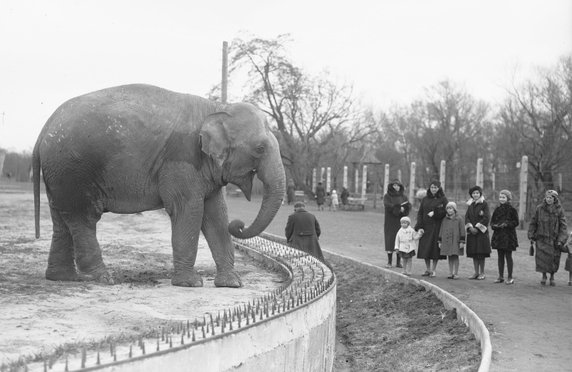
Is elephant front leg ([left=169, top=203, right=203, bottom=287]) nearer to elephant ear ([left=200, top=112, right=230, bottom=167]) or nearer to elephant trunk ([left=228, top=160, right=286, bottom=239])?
elephant trunk ([left=228, top=160, right=286, bottom=239])

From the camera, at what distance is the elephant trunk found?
925 centimetres

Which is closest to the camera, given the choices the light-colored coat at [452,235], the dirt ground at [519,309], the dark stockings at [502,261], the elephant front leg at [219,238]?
the dirt ground at [519,309]

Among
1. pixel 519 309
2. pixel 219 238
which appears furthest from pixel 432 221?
pixel 219 238

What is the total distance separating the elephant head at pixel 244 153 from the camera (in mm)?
9305

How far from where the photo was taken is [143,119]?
9.55 m

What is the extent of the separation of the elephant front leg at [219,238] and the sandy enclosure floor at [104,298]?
0.23 meters

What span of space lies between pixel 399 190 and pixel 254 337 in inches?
333

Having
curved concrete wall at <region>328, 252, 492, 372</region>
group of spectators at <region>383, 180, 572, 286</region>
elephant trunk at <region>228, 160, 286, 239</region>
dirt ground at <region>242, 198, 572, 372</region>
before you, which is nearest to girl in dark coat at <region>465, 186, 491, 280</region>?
group of spectators at <region>383, 180, 572, 286</region>

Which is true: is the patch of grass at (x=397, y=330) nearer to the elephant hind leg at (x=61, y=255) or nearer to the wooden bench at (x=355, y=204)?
the elephant hind leg at (x=61, y=255)

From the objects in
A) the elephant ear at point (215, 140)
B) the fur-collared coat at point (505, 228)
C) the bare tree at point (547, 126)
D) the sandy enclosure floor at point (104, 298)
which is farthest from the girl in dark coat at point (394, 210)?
the bare tree at point (547, 126)

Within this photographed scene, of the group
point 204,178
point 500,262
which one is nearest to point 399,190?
point 500,262

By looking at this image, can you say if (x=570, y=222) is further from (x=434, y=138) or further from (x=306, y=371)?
(x=434, y=138)

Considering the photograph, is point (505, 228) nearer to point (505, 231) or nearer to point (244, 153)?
point (505, 231)

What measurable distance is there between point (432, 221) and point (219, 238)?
4309mm
